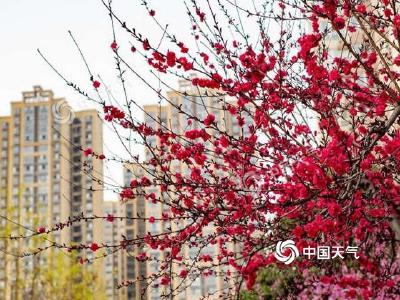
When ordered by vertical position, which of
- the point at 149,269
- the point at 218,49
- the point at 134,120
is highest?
the point at 149,269

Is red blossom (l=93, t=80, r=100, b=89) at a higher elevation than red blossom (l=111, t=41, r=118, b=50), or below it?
below

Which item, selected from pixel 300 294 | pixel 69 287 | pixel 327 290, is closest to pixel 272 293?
pixel 300 294

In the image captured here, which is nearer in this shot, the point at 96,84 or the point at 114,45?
the point at 114,45

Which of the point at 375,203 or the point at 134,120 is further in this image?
the point at 134,120

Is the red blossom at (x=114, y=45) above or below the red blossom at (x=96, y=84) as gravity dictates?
above

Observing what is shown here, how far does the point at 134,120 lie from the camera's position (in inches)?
209

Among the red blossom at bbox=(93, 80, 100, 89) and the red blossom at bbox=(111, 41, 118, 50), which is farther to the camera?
the red blossom at bbox=(93, 80, 100, 89)

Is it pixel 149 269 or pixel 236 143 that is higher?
pixel 149 269

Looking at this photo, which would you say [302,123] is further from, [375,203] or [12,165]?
[12,165]

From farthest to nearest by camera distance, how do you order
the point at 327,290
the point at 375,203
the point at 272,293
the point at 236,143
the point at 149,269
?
the point at 149,269, the point at 272,293, the point at 327,290, the point at 236,143, the point at 375,203

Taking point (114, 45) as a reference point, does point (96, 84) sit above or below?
below

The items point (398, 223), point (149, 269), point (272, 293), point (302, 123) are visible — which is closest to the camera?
point (398, 223)

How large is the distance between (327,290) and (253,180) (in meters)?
4.61

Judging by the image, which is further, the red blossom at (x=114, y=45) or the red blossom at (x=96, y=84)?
the red blossom at (x=96, y=84)
